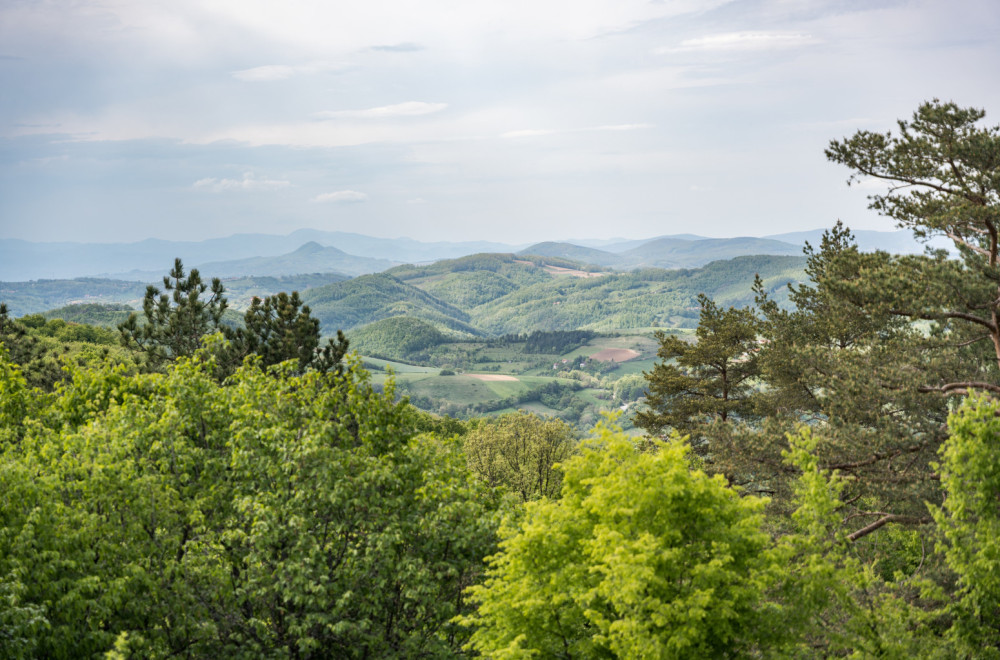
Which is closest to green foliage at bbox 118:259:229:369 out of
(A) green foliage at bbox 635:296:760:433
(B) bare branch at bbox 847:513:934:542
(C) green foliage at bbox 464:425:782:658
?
(C) green foliage at bbox 464:425:782:658

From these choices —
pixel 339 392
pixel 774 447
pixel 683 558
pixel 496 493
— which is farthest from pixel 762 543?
pixel 774 447

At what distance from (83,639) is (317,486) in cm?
447

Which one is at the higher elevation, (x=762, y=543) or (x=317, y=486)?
(x=317, y=486)

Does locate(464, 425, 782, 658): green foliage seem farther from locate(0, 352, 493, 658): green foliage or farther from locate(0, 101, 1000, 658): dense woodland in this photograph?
locate(0, 352, 493, 658): green foliage

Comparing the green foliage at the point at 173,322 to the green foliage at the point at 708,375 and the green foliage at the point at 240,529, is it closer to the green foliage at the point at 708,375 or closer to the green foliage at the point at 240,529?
the green foliage at the point at 240,529

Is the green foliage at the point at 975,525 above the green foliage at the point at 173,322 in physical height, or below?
below

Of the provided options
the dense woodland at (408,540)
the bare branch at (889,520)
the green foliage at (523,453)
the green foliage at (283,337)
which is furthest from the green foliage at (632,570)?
the green foliage at (523,453)

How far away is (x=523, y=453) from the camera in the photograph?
5000 centimetres

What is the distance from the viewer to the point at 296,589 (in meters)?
12.4

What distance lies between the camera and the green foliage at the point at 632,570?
1172 cm

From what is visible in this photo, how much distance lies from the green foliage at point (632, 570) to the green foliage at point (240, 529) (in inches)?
61.3

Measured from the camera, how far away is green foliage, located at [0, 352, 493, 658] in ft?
39.3

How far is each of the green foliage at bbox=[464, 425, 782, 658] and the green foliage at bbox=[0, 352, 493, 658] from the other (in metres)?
1.56

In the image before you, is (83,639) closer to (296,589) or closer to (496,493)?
(296,589)
